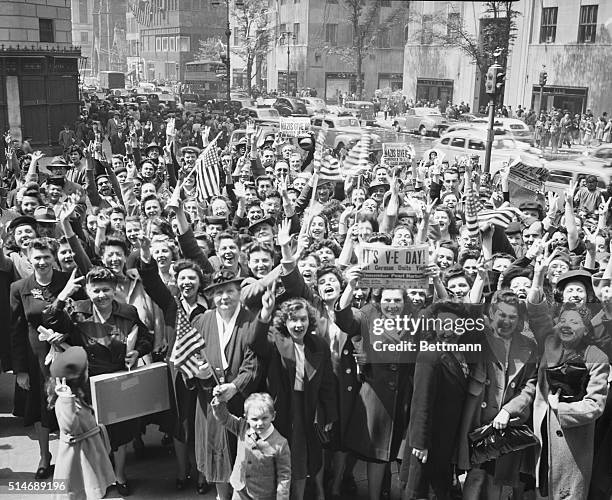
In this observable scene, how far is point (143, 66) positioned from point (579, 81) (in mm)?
18594

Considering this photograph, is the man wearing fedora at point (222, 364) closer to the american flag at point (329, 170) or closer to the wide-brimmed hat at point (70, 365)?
the wide-brimmed hat at point (70, 365)

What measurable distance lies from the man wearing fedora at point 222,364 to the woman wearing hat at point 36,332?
47.2 inches

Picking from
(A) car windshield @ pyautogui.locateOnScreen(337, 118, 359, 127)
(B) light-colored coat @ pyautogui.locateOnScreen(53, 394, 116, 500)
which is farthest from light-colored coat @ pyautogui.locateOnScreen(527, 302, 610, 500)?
(A) car windshield @ pyautogui.locateOnScreen(337, 118, 359, 127)

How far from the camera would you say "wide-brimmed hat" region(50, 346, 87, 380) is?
4.62 metres

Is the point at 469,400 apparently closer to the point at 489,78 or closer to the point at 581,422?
the point at 581,422

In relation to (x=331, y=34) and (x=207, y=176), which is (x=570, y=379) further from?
(x=331, y=34)

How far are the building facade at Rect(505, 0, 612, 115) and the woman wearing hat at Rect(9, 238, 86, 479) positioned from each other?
89.7 ft

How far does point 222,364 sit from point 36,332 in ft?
5.26

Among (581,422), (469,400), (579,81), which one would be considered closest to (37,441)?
(469,400)

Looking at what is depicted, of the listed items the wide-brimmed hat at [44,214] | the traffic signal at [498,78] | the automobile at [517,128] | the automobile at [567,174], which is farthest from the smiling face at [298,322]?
the automobile at [517,128]

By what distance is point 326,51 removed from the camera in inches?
570

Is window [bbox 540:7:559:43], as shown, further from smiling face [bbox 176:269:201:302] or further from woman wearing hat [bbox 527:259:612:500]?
smiling face [bbox 176:269:201:302]

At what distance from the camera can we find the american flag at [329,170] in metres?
9.68

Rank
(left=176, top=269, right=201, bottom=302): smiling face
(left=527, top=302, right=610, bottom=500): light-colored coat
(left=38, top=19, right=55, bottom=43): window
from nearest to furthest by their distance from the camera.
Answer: (left=527, top=302, right=610, bottom=500): light-colored coat, (left=176, top=269, right=201, bottom=302): smiling face, (left=38, top=19, right=55, bottom=43): window
